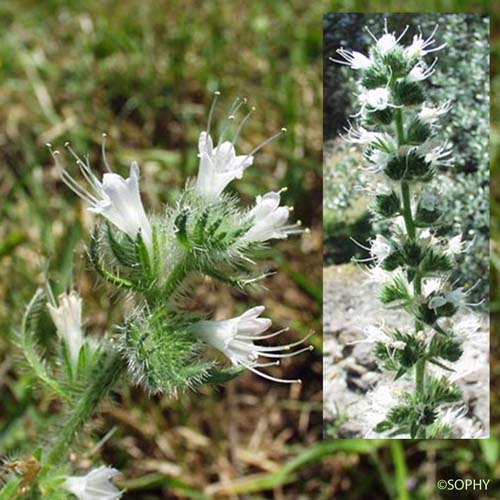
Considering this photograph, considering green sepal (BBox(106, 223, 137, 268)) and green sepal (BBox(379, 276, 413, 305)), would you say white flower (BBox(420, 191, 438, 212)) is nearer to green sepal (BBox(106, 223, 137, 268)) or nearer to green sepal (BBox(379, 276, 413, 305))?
green sepal (BBox(379, 276, 413, 305))

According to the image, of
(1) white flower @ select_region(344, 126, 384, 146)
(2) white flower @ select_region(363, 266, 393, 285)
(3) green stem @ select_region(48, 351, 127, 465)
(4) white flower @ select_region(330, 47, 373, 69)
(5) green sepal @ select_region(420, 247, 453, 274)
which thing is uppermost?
(4) white flower @ select_region(330, 47, 373, 69)

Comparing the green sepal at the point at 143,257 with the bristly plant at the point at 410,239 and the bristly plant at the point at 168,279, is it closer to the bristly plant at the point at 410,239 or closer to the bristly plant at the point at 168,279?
the bristly plant at the point at 168,279

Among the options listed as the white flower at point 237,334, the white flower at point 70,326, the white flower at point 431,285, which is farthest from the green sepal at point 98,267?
the white flower at point 431,285

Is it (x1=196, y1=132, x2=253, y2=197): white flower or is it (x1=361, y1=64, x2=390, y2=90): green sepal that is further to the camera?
→ (x1=361, y1=64, x2=390, y2=90): green sepal

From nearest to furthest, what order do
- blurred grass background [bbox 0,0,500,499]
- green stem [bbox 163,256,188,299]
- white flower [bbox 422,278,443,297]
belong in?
green stem [bbox 163,256,188,299], white flower [bbox 422,278,443,297], blurred grass background [bbox 0,0,500,499]

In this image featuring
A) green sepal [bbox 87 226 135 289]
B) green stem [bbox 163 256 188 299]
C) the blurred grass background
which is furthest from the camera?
the blurred grass background

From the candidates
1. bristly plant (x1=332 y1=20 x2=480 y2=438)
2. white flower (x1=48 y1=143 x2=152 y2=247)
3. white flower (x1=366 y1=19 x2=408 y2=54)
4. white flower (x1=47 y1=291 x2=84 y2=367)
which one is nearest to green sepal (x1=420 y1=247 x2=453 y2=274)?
bristly plant (x1=332 y1=20 x2=480 y2=438)

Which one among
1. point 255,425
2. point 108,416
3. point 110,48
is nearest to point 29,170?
point 110,48
